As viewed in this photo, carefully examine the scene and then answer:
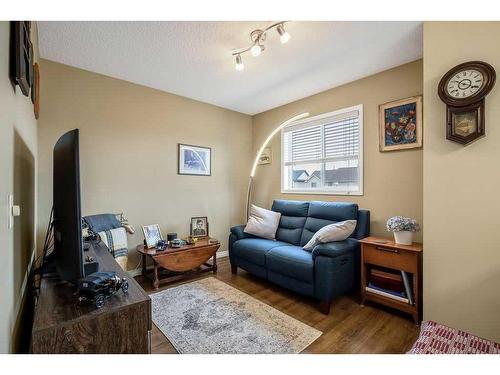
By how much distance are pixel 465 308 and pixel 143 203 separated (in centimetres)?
332

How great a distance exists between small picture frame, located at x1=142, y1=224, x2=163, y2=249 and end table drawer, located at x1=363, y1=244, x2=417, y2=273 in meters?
2.38

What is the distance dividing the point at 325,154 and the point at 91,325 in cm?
305

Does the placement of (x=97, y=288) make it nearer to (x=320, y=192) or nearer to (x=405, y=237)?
(x=405, y=237)

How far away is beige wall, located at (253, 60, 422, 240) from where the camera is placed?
2424 mm

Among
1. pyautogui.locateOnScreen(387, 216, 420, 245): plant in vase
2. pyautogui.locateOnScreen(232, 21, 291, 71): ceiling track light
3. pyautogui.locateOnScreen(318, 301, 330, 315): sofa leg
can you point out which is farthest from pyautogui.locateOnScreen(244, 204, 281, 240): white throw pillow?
pyautogui.locateOnScreen(232, 21, 291, 71): ceiling track light

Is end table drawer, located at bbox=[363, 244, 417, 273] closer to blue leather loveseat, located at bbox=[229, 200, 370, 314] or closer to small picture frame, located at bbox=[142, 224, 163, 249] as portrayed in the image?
blue leather loveseat, located at bbox=[229, 200, 370, 314]

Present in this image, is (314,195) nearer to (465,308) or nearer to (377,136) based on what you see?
(377,136)

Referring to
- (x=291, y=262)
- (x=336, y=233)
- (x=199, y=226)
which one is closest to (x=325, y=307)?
(x=291, y=262)

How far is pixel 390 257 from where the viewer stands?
2119 millimetres

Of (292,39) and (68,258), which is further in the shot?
(292,39)

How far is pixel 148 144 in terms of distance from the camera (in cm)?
312
